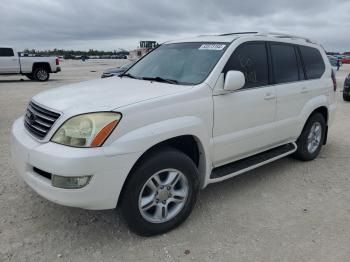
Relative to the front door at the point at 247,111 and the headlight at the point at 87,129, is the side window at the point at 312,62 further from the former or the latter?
the headlight at the point at 87,129

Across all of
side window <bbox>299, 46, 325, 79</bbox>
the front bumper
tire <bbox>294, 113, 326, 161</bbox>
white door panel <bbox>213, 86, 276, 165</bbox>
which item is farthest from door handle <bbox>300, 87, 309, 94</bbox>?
the front bumper

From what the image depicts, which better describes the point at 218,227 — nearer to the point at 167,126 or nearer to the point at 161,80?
the point at 167,126

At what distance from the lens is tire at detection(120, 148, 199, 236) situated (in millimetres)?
2924

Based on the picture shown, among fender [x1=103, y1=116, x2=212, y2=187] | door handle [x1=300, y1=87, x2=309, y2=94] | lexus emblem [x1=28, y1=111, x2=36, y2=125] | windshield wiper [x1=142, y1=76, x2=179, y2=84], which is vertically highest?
windshield wiper [x1=142, y1=76, x2=179, y2=84]

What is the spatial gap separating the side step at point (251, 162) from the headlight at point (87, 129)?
4.37 feet

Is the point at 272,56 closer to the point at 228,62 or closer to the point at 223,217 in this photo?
the point at 228,62

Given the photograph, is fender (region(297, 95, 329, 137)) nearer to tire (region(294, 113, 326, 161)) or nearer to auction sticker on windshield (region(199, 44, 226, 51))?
tire (region(294, 113, 326, 161))

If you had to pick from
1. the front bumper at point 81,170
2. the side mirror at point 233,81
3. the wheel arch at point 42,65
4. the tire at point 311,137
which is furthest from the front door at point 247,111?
the wheel arch at point 42,65

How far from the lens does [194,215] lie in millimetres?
3580

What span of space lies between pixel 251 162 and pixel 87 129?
A: 6.75 ft

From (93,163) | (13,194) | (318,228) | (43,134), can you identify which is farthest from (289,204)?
(13,194)

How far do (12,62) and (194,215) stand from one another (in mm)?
17586

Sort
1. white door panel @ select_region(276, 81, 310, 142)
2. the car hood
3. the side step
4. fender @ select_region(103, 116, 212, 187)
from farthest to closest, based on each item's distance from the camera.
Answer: white door panel @ select_region(276, 81, 310, 142), the side step, the car hood, fender @ select_region(103, 116, 212, 187)

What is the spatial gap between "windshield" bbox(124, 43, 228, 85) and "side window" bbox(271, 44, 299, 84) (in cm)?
88
